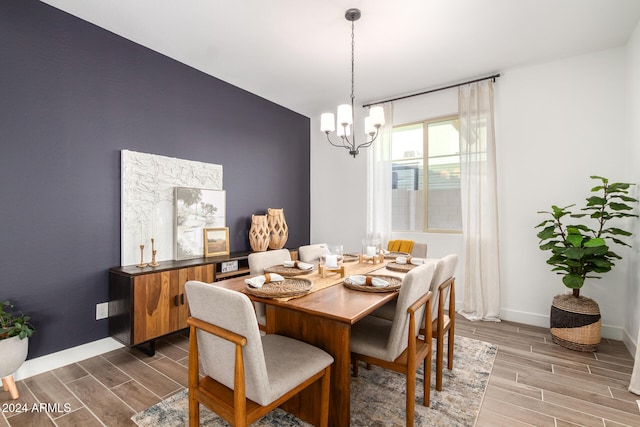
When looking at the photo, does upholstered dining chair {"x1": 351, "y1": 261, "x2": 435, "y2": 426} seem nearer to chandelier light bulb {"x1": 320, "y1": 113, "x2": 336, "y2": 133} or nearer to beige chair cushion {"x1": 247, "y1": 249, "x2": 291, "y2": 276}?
beige chair cushion {"x1": 247, "y1": 249, "x2": 291, "y2": 276}

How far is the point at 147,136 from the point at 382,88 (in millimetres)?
2817

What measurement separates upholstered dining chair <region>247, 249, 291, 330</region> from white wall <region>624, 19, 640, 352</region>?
3037mm

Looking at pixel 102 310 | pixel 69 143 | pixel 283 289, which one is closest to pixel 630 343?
pixel 283 289

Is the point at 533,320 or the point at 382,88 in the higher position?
the point at 382,88

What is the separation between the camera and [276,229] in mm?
4176

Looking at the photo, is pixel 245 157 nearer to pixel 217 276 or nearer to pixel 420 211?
pixel 217 276

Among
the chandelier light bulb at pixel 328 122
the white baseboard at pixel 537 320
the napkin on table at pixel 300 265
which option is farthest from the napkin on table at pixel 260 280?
the white baseboard at pixel 537 320

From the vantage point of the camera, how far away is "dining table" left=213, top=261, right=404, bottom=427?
1.52 m

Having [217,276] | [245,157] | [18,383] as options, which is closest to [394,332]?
[217,276]

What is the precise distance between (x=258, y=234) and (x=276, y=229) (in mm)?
346

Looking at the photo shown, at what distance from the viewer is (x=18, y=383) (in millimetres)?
2119

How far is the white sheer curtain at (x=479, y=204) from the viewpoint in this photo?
11.4 ft

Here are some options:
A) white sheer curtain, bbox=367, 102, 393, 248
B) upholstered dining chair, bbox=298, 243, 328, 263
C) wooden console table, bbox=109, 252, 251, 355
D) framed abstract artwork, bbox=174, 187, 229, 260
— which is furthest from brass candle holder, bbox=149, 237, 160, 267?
white sheer curtain, bbox=367, 102, 393, 248

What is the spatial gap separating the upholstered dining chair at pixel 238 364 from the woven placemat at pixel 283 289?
29 centimetres
